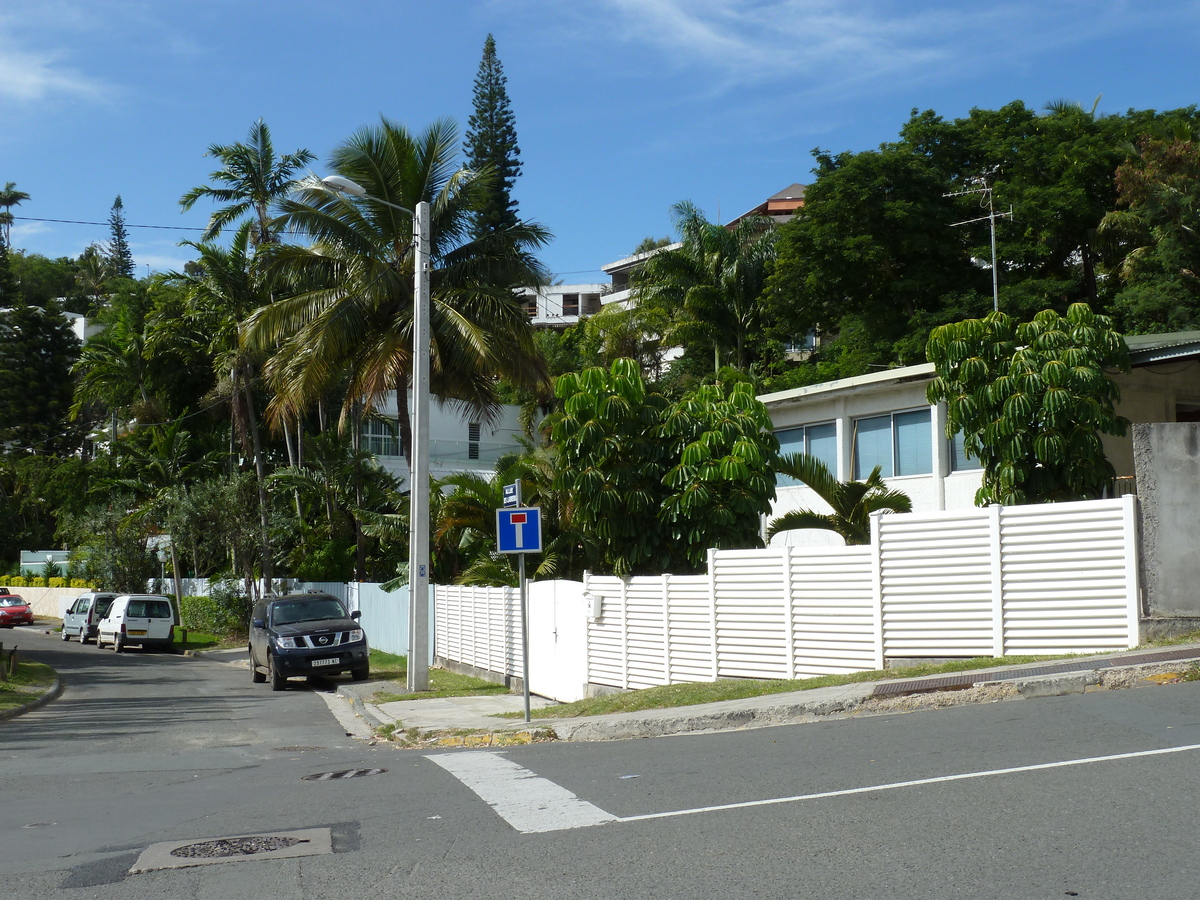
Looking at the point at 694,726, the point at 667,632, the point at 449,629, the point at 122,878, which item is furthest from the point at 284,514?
the point at 122,878

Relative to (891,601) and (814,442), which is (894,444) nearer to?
(814,442)

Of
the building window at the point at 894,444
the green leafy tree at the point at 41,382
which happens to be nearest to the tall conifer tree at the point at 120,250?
the green leafy tree at the point at 41,382

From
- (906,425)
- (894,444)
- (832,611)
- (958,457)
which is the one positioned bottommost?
(832,611)

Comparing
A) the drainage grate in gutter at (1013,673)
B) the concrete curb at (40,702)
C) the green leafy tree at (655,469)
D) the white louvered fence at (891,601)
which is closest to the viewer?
the drainage grate in gutter at (1013,673)

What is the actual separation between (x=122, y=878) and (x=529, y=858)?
229 cm

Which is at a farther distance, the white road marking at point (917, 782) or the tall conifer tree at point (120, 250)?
the tall conifer tree at point (120, 250)

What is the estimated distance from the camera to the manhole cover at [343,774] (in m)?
9.65

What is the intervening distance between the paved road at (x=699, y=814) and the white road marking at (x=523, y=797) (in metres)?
0.03

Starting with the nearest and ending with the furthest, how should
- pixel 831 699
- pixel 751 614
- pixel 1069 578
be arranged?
pixel 831 699 → pixel 1069 578 → pixel 751 614

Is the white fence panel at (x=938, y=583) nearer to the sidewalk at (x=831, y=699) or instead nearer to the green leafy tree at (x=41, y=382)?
the sidewalk at (x=831, y=699)

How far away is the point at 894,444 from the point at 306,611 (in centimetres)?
1267

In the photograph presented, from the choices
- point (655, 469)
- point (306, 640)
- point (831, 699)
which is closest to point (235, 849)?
point (831, 699)

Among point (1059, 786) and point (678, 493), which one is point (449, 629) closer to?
point (678, 493)

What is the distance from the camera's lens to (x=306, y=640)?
21.2 m
